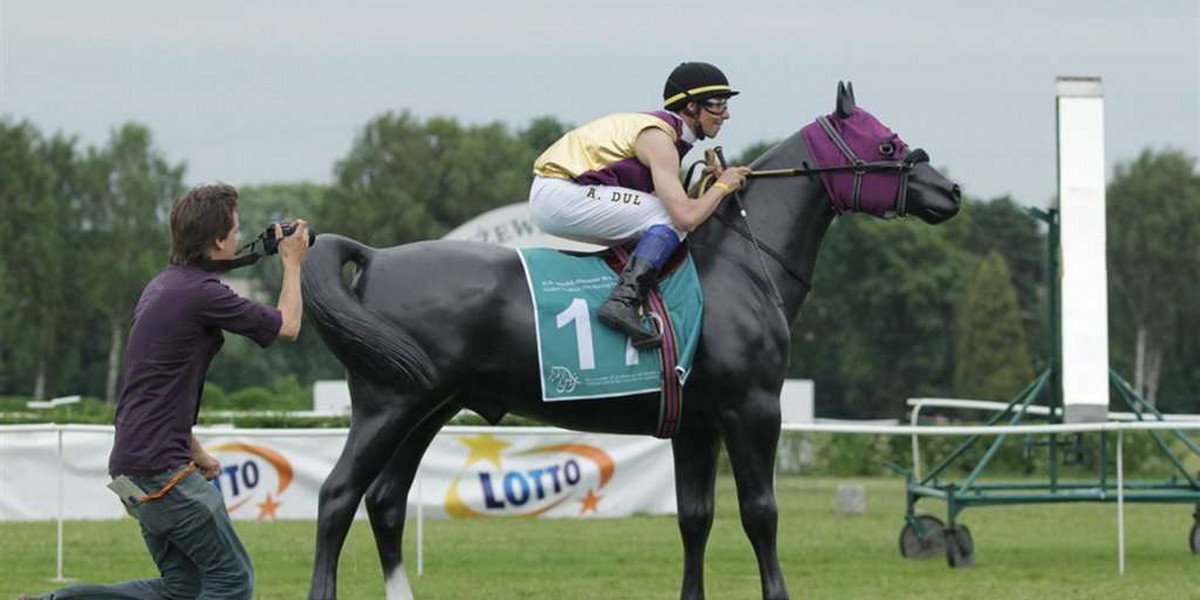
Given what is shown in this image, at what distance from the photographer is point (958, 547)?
1148cm

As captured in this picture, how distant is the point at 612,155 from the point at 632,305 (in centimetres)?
68

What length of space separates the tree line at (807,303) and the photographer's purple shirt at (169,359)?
53.4 meters

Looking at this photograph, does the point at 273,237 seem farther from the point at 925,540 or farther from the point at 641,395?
the point at 925,540

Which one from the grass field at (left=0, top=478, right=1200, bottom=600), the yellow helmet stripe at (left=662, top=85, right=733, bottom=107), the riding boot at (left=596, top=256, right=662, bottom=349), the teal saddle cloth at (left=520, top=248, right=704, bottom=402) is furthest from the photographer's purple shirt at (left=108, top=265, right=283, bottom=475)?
the grass field at (left=0, top=478, right=1200, bottom=600)

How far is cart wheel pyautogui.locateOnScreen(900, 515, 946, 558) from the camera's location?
12.1 meters

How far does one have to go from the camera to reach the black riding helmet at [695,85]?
7102 mm

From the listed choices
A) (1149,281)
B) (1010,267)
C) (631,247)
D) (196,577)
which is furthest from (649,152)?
(1010,267)

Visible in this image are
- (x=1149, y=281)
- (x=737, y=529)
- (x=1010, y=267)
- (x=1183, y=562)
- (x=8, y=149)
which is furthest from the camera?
(x=1010, y=267)

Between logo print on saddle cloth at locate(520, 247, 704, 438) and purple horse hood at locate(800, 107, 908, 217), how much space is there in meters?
0.93

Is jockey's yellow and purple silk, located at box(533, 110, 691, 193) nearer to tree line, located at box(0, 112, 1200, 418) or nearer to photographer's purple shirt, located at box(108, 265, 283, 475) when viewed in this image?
photographer's purple shirt, located at box(108, 265, 283, 475)

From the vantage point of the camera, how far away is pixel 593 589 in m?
10.0

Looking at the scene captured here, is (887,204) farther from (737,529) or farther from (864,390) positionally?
(864,390)

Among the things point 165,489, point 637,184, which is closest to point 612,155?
point 637,184

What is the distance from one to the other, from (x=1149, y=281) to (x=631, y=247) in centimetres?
5889
